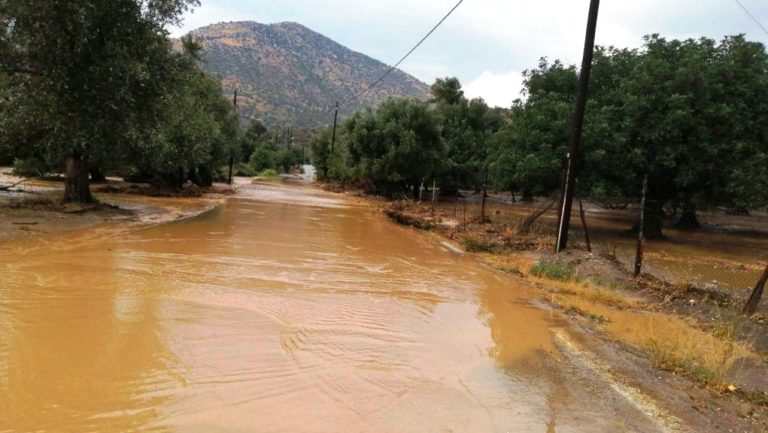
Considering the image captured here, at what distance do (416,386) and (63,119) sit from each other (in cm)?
1341

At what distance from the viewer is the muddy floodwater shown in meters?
4.67

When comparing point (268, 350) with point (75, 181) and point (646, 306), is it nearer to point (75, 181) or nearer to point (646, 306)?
point (646, 306)

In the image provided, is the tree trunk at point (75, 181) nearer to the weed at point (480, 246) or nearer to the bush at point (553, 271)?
the weed at point (480, 246)

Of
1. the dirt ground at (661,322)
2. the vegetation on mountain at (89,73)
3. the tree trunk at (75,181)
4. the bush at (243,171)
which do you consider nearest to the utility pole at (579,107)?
the dirt ground at (661,322)

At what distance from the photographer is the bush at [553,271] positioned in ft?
40.1

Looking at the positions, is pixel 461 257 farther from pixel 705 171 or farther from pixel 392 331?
pixel 705 171

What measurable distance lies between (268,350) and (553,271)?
7.93m

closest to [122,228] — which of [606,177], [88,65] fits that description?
[88,65]

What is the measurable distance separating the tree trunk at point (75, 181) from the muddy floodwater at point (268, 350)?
26.3 ft

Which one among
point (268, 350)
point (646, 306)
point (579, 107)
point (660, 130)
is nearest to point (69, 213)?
point (268, 350)

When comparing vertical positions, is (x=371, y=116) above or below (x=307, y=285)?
above

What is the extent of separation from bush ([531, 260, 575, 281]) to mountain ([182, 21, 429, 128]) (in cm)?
9619

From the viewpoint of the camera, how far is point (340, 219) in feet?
78.4

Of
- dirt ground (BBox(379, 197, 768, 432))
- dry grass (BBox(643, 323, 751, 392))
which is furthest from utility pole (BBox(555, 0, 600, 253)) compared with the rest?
dry grass (BBox(643, 323, 751, 392))
